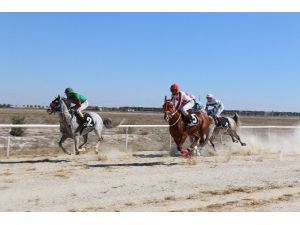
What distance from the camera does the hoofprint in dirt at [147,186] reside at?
24.9 ft

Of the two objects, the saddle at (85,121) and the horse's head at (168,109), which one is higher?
the horse's head at (168,109)

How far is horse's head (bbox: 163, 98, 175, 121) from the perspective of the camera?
13797mm

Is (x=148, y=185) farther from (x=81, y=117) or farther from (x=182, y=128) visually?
(x=81, y=117)

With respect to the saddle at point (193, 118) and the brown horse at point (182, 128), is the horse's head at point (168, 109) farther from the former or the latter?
the saddle at point (193, 118)

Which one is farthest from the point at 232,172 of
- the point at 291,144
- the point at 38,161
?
the point at 291,144

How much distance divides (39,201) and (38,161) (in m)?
6.76

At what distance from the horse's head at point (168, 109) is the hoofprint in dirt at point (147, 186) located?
4.22 feet

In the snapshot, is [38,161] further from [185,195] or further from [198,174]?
[185,195]

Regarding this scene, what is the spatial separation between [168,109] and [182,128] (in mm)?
789

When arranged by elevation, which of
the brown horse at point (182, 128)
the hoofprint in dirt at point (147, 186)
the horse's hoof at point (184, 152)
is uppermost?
the brown horse at point (182, 128)

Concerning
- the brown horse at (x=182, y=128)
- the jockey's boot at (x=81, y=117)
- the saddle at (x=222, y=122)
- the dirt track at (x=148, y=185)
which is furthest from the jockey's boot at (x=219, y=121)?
the jockey's boot at (x=81, y=117)

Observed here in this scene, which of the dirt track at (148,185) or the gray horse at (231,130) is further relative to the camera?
the gray horse at (231,130)

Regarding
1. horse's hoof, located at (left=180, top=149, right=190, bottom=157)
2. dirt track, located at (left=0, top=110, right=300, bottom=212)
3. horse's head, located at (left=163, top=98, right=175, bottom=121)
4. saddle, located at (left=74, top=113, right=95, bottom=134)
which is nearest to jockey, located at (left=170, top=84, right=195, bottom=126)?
horse's head, located at (left=163, top=98, right=175, bottom=121)

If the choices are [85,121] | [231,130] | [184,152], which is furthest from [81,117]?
[231,130]
